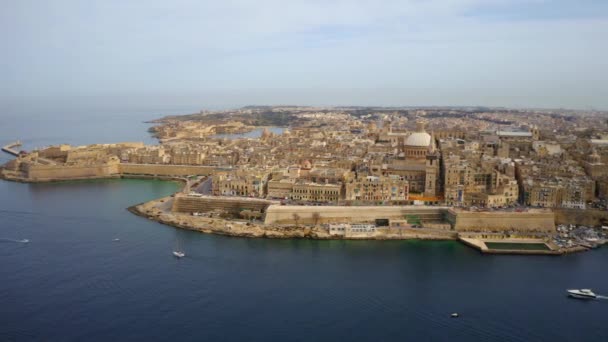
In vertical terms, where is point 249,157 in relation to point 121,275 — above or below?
above

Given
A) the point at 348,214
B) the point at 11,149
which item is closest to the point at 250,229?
the point at 348,214

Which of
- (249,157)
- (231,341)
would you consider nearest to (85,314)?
(231,341)

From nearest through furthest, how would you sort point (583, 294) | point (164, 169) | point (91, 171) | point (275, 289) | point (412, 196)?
point (583, 294) < point (275, 289) < point (412, 196) < point (91, 171) < point (164, 169)

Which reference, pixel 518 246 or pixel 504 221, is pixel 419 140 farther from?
pixel 518 246

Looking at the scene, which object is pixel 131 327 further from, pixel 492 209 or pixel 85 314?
pixel 492 209

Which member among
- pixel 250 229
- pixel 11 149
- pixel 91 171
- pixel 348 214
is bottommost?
pixel 250 229

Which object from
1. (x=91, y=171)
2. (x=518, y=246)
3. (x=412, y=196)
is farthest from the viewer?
(x=91, y=171)
